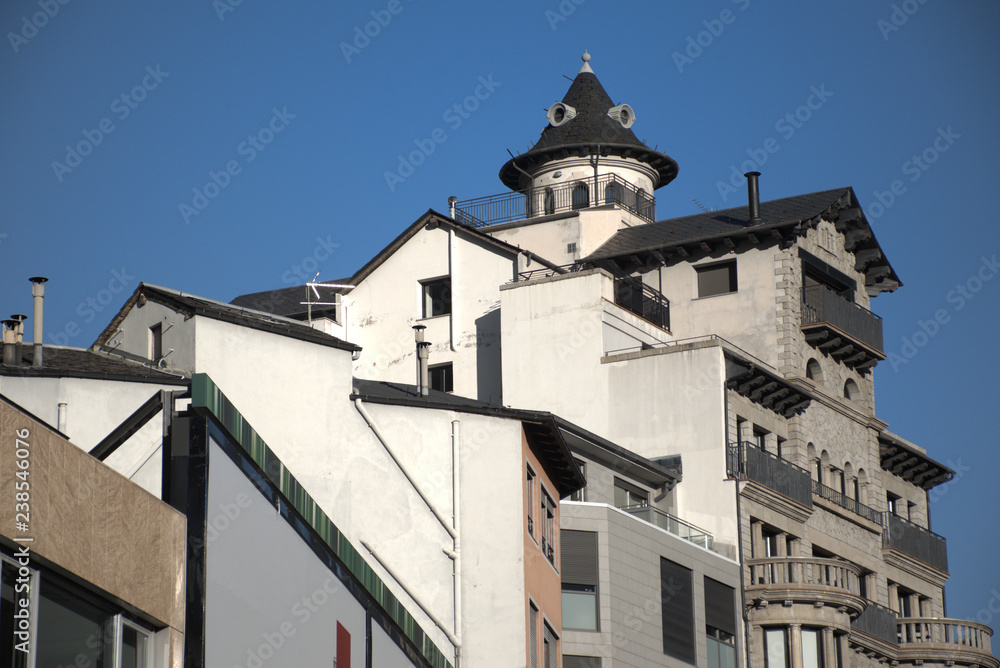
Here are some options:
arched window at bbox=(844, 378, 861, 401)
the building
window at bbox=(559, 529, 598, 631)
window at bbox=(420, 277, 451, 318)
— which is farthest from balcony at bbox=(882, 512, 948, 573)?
window at bbox=(559, 529, 598, 631)

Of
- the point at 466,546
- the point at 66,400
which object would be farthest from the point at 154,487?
the point at 466,546

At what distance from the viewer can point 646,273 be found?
57.0 meters

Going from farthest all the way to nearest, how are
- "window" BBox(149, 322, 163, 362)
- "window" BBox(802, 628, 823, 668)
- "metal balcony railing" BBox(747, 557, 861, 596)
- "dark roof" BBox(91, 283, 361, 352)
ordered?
1. "metal balcony railing" BBox(747, 557, 861, 596)
2. "window" BBox(802, 628, 823, 668)
3. "window" BBox(149, 322, 163, 362)
4. "dark roof" BBox(91, 283, 361, 352)

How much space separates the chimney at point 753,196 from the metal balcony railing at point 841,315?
2813 millimetres

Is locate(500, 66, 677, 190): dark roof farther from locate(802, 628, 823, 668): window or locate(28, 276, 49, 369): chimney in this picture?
locate(28, 276, 49, 369): chimney

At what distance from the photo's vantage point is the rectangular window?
44094mm

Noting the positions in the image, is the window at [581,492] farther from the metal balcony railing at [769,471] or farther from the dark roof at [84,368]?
the dark roof at [84,368]

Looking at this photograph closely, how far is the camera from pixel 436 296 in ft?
192

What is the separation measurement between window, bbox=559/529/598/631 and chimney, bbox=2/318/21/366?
13.3 metres

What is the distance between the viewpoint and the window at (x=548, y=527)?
3975 cm

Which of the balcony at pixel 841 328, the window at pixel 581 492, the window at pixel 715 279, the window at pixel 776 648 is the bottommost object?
the window at pixel 776 648

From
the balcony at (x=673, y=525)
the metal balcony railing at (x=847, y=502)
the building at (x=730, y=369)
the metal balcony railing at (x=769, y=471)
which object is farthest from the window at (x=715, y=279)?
the balcony at (x=673, y=525)

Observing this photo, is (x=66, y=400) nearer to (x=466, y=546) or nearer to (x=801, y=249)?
(x=466, y=546)

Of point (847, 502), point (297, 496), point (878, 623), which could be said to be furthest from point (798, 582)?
point (297, 496)
